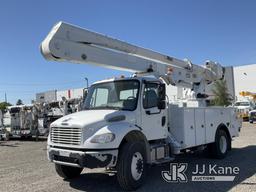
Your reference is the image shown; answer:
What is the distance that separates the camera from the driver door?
7.95 m

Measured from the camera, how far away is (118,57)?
8.59 metres

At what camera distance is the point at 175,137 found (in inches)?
359

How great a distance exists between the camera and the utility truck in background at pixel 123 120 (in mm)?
6793

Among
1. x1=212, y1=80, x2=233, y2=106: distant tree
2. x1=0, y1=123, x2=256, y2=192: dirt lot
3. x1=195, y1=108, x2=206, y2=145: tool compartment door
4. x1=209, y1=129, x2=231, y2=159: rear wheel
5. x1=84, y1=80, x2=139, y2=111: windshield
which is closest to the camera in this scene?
x1=0, y1=123, x2=256, y2=192: dirt lot

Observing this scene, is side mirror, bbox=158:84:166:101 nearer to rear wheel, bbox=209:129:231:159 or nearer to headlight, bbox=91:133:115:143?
headlight, bbox=91:133:115:143

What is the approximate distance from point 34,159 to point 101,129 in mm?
6546

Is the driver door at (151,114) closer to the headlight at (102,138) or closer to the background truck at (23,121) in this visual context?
the headlight at (102,138)

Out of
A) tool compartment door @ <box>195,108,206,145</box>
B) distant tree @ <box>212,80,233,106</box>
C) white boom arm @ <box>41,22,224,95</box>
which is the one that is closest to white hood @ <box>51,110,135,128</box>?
white boom arm @ <box>41,22,224,95</box>

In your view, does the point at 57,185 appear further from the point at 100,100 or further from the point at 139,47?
the point at 139,47

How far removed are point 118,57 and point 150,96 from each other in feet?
4.59

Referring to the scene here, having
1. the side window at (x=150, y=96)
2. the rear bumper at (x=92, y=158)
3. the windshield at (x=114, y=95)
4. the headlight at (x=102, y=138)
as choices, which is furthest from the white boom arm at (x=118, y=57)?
the rear bumper at (x=92, y=158)

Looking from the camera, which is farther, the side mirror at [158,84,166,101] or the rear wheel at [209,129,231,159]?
the rear wheel at [209,129,231,159]

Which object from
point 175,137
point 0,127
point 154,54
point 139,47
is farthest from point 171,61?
point 0,127

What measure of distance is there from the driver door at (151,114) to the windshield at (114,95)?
29 centimetres
